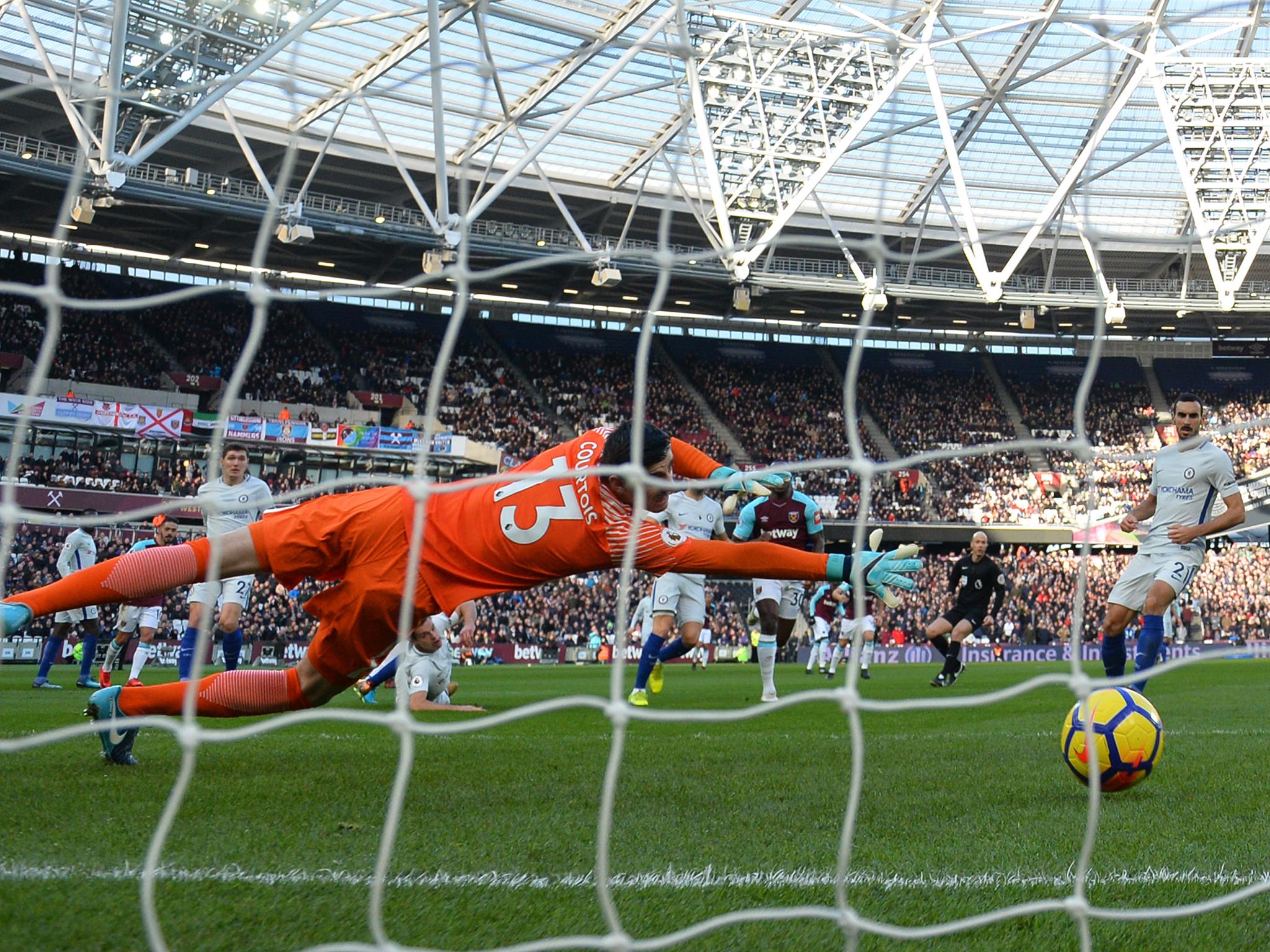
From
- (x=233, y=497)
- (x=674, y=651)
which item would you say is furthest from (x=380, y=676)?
(x=674, y=651)

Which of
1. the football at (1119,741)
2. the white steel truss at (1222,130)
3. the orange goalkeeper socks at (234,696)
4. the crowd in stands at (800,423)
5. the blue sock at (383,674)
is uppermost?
the white steel truss at (1222,130)

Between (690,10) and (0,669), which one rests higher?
(690,10)

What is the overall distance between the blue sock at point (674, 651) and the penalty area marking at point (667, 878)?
6.47 m

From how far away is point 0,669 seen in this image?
51.7 ft

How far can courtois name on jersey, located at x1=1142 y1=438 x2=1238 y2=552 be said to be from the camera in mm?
7086

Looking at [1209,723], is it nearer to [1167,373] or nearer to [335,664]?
[335,664]

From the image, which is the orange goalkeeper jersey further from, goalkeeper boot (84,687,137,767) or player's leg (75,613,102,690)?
player's leg (75,613,102,690)

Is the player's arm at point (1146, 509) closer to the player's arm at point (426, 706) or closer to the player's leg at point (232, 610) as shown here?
the player's arm at point (426, 706)

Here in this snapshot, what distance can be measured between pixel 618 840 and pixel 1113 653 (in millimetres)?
4865

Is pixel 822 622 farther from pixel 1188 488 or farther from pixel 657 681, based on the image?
pixel 1188 488

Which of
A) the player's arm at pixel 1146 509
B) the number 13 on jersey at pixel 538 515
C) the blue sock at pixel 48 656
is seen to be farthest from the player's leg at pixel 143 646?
the player's arm at pixel 1146 509

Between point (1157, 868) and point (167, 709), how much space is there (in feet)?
11.9

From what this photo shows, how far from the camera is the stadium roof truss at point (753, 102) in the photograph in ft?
71.3

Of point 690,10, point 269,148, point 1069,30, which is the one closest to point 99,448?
point 269,148
